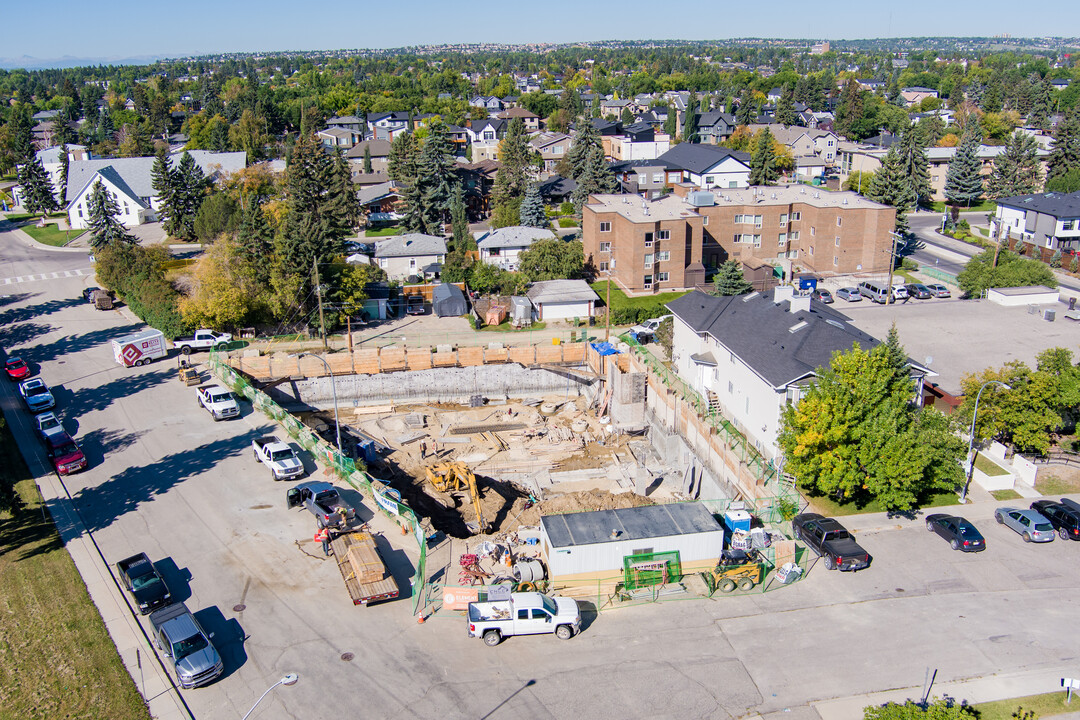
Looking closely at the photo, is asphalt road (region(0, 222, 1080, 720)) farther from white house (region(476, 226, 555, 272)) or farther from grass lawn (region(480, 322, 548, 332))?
white house (region(476, 226, 555, 272))

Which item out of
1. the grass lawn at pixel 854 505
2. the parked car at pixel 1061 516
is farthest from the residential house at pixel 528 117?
the parked car at pixel 1061 516

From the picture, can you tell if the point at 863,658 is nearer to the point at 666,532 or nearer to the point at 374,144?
the point at 666,532

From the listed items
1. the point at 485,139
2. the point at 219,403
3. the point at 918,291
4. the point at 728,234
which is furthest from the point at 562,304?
the point at 485,139

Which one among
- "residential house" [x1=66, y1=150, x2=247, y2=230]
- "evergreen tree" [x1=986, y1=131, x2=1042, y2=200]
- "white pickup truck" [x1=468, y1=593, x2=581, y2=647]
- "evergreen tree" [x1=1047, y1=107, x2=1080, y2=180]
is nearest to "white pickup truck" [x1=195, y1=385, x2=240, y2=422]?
"white pickup truck" [x1=468, y1=593, x2=581, y2=647]

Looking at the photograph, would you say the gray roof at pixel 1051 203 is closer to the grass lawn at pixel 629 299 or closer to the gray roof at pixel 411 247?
the grass lawn at pixel 629 299

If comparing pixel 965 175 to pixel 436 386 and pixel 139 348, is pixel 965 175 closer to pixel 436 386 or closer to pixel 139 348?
pixel 436 386
